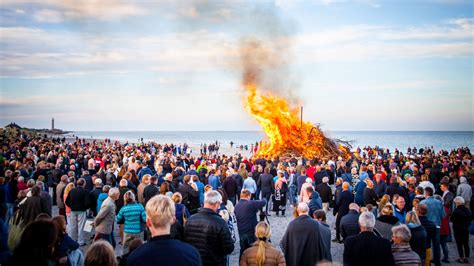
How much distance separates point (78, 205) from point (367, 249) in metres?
7.30

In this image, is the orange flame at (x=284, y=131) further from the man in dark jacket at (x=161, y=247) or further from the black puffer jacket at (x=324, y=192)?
the man in dark jacket at (x=161, y=247)

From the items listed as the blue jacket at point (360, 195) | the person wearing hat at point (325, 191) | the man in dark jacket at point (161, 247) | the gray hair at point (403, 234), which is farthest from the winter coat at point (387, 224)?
the person wearing hat at point (325, 191)

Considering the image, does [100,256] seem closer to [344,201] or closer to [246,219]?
[246,219]

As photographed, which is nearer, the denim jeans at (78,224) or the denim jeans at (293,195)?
the denim jeans at (78,224)

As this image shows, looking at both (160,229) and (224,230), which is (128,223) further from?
(160,229)

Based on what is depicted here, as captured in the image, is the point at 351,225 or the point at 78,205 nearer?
the point at 351,225

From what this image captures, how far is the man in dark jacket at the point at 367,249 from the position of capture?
510 cm

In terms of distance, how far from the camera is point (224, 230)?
5391 millimetres

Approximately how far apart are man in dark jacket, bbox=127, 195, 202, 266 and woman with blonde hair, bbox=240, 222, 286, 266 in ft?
6.50

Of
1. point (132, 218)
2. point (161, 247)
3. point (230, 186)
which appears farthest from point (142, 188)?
point (161, 247)

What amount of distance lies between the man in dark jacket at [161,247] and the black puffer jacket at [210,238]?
2.07 meters

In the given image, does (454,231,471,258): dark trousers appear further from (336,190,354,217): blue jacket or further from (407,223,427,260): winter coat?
(407,223,427,260): winter coat

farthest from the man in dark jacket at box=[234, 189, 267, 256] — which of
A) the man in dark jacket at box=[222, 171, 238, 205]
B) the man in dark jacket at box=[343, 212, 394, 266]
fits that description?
the man in dark jacket at box=[222, 171, 238, 205]

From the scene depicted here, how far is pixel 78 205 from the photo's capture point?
9766mm
